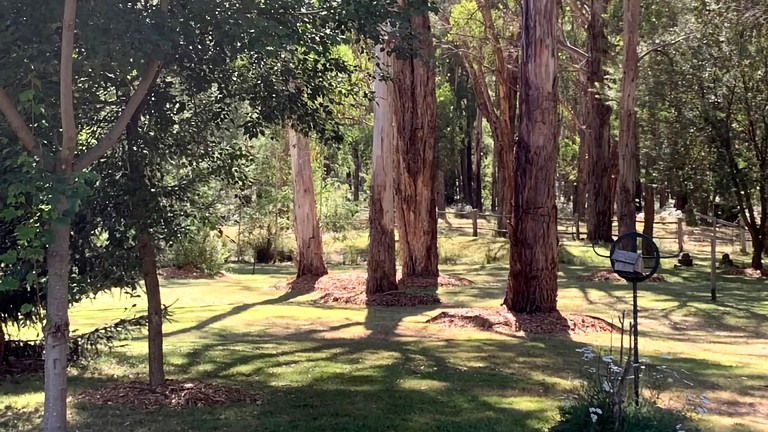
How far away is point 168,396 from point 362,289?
1019 cm

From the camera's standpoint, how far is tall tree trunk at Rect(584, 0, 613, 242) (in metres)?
28.8

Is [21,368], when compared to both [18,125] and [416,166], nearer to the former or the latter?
[18,125]

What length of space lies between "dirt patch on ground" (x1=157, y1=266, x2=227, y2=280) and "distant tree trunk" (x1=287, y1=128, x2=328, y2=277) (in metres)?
4.08

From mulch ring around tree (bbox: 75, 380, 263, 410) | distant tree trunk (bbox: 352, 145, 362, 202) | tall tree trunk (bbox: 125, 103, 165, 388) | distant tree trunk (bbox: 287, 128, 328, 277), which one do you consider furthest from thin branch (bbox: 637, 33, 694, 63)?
distant tree trunk (bbox: 352, 145, 362, 202)

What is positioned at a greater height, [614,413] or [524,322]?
[614,413]

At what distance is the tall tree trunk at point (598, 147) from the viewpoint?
2875 centimetres

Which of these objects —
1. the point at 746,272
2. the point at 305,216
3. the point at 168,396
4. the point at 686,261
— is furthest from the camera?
the point at 686,261

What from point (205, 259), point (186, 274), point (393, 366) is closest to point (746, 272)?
point (205, 259)

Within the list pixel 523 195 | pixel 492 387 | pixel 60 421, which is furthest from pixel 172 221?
pixel 523 195

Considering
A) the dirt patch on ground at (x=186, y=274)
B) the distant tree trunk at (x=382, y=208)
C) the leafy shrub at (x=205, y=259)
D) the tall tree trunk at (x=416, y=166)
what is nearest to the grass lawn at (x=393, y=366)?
the distant tree trunk at (x=382, y=208)

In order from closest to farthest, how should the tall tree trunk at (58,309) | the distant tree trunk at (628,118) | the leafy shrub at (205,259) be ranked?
the tall tree trunk at (58,309) → the distant tree trunk at (628,118) → the leafy shrub at (205,259)

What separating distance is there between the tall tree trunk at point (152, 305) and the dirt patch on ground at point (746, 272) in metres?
19.1

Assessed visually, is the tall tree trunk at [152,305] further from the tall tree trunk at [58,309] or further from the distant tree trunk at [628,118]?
the distant tree trunk at [628,118]

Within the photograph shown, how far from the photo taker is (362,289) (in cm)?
1752
